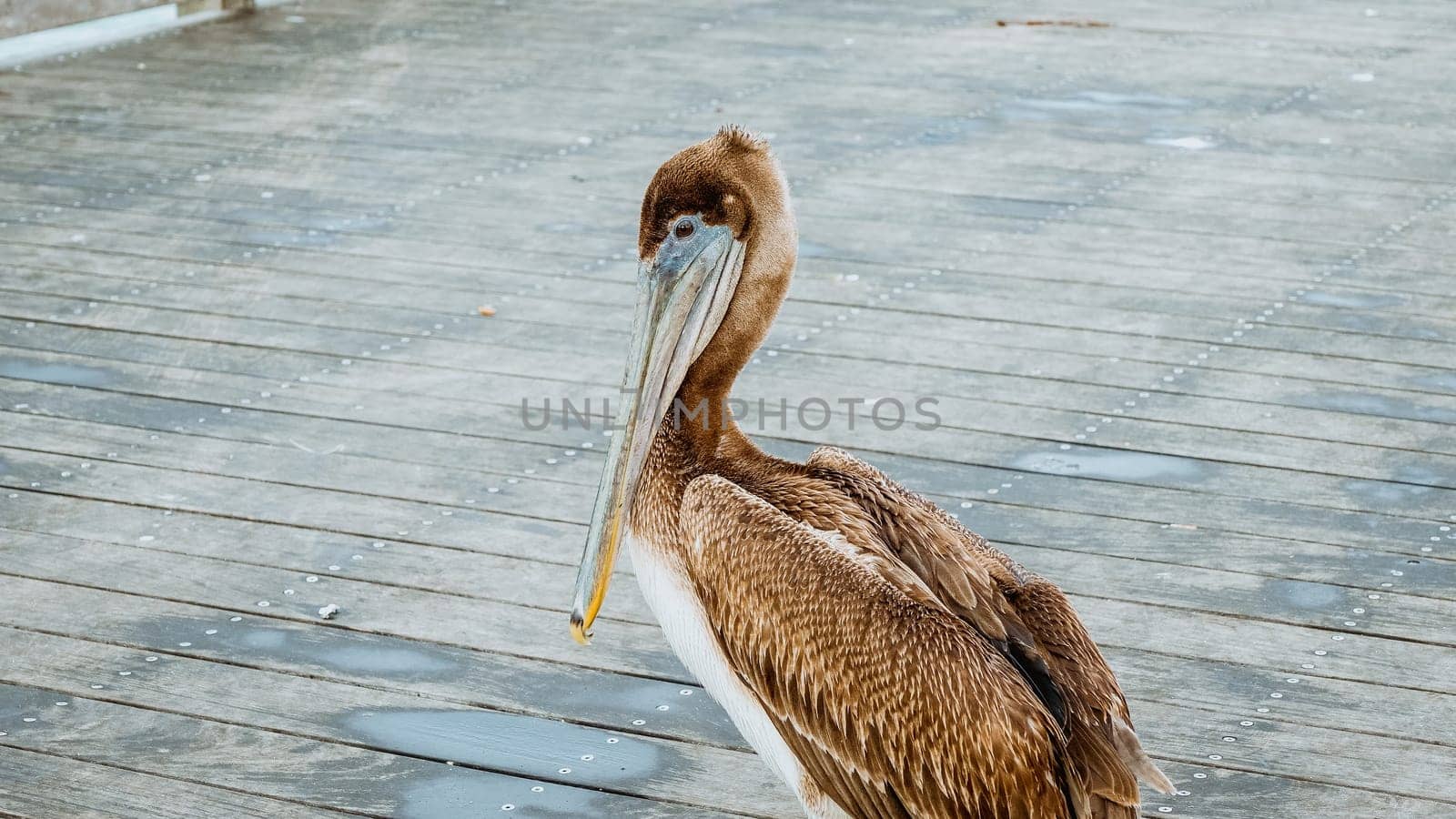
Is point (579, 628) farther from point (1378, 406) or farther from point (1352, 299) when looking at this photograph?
point (1352, 299)

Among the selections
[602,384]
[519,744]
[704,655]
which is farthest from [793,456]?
[704,655]

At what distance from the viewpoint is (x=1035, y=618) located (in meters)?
2.77

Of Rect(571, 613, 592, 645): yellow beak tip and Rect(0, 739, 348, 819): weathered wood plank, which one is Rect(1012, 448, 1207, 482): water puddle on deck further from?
Rect(0, 739, 348, 819): weathered wood plank

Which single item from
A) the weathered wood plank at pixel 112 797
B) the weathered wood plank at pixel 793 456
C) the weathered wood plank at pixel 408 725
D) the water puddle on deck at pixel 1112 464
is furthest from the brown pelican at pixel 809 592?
the water puddle on deck at pixel 1112 464

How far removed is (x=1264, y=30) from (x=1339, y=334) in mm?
4631

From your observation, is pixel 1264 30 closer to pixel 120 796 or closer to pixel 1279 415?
pixel 1279 415

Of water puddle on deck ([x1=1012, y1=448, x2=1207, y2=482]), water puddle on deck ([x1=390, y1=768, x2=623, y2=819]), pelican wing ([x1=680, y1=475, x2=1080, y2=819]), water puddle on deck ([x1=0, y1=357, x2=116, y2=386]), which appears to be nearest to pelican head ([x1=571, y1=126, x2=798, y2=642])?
pelican wing ([x1=680, y1=475, x2=1080, y2=819])

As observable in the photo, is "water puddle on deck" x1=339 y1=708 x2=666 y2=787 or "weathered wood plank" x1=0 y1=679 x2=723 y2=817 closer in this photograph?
"weathered wood plank" x1=0 y1=679 x2=723 y2=817

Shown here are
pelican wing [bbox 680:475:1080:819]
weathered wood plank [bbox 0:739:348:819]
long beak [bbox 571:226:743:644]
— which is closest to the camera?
pelican wing [bbox 680:475:1080:819]

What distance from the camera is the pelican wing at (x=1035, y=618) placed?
2.53 m

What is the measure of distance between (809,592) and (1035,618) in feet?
1.33

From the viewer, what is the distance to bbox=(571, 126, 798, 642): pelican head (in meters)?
2.94

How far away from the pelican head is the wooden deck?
66cm

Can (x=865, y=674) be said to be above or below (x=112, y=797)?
above
